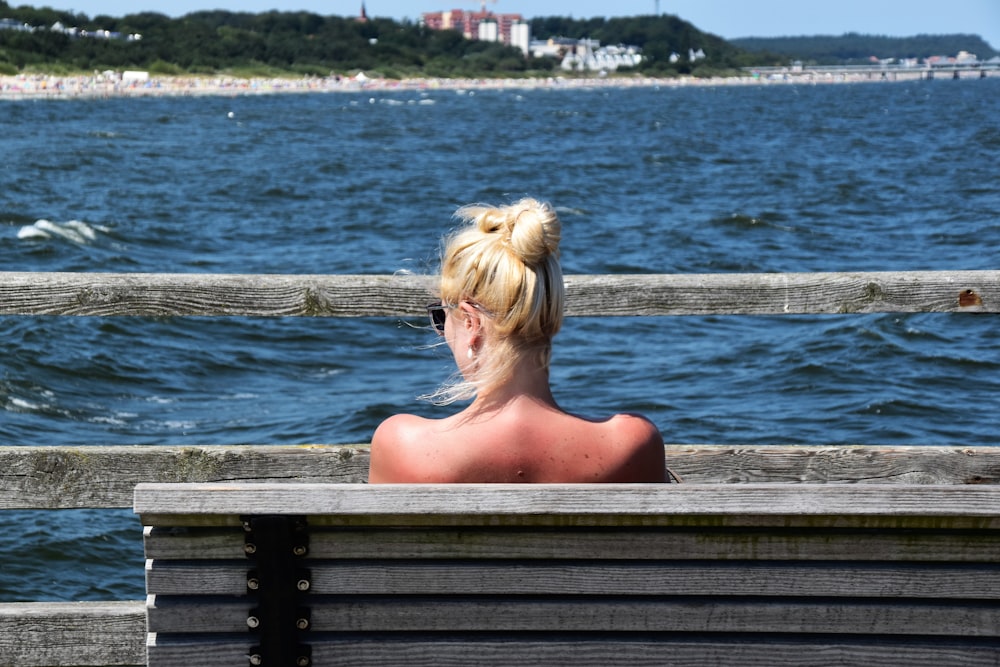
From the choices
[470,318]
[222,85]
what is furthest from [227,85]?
[470,318]

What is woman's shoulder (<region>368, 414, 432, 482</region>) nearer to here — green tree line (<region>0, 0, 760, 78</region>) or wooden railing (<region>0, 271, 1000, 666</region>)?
wooden railing (<region>0, 271, 1000, 666</region>)

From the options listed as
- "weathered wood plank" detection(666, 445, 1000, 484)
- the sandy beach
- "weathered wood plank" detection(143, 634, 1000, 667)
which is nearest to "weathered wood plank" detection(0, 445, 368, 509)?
"weathered wood plank" detection(666, 445, 1000, 484)

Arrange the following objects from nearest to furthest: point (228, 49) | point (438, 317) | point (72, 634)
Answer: point (438, 317) → point (72, 634) → point (228, 49)

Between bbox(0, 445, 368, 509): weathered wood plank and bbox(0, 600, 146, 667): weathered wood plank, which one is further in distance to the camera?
bbox(0, 445, 368, 509): weathered wood plank

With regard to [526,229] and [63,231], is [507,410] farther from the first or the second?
[63,231]

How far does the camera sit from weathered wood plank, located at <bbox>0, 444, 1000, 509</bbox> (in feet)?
9.84

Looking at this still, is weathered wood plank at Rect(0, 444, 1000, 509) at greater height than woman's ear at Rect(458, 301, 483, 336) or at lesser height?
lesser

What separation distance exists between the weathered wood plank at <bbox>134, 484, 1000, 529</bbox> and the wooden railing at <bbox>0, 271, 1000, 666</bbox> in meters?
1.31

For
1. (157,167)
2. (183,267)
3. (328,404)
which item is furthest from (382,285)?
(157,167)

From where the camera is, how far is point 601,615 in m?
1.78

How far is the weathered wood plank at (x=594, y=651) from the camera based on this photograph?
1.79m

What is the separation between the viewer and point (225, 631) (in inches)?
70.3

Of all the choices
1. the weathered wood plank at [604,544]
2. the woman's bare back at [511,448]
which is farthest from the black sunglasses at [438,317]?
the weathered wood plank at [604,544]

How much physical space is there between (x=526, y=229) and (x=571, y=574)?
522 mm
